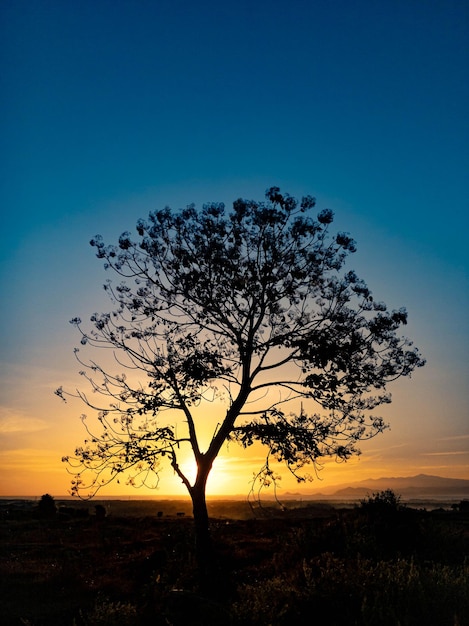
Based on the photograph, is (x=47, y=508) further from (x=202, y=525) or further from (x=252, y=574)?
(x=252, y=574)

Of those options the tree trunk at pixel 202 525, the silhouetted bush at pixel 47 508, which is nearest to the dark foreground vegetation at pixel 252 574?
the tree trunk at pixel 202 525

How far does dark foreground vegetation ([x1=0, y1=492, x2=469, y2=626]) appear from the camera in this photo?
440 inches

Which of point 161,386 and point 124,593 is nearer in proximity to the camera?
point 124,593

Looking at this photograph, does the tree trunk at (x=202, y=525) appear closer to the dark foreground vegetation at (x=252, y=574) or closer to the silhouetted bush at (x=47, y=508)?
the dark foreground vegetation at (x=252, y=574)

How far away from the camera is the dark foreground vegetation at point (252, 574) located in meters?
11.2

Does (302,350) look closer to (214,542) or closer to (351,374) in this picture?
(351,374)

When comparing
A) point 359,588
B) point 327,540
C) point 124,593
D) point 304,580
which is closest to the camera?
point 359,588

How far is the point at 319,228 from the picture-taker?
857 inches

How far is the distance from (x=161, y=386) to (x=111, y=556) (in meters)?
8.00

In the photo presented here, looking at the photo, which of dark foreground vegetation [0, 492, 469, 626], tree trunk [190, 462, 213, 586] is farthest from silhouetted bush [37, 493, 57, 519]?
tree trunk [190, 462, 213, 586]

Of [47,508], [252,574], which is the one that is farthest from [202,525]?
[47,508]

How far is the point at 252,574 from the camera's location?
18.5 m

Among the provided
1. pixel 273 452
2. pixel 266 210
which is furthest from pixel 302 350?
pixel 266 210

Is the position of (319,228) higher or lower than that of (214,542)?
higher
